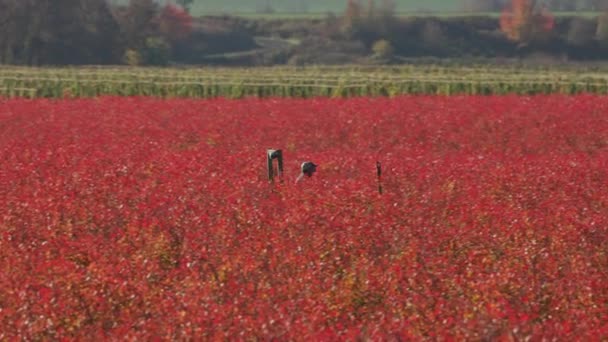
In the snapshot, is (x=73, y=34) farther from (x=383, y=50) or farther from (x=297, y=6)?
(x=297, y=6)

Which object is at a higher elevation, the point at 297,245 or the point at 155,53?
the point at 297,245

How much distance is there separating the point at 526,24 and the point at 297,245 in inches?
2972

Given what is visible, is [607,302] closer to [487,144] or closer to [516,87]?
[487,144]

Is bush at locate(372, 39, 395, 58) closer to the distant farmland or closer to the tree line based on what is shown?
the tree line

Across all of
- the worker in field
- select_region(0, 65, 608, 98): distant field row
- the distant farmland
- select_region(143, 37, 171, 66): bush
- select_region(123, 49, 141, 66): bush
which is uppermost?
the worker in field

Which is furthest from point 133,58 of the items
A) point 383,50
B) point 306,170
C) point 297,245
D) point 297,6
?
point 297,6

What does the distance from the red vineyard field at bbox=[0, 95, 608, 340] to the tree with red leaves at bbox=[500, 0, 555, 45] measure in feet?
216

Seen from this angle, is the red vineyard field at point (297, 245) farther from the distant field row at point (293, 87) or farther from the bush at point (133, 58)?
the bush at point (133, 58)

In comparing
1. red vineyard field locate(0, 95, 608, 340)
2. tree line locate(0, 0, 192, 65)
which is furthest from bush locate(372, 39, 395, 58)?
red vineyard field locate(0, 95, 608, 340)

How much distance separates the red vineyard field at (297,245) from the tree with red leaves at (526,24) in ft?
216

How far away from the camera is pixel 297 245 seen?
12.5 metres

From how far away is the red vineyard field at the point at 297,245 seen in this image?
998cm

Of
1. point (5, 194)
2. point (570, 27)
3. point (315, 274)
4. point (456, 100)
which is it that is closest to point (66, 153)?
point (5, 194)

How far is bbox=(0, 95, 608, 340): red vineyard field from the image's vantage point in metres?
9.98
